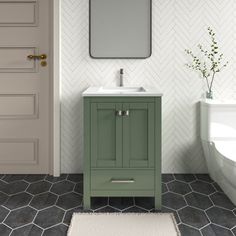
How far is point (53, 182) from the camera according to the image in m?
2.57

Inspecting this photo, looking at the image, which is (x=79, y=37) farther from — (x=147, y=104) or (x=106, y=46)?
(x=147, y=104)

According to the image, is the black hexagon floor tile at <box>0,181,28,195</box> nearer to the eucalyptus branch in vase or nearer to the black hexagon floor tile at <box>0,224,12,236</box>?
the black hexagon floor tile at <box>0,224,12,236</box>

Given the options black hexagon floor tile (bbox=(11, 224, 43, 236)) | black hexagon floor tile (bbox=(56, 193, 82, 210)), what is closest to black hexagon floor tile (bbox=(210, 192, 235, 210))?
black hexagon floor tile (bbox=(56, 193, 82, 210))

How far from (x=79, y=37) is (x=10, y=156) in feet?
4.38

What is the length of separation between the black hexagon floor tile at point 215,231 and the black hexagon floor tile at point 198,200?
0.26m

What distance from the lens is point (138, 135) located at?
2018mm

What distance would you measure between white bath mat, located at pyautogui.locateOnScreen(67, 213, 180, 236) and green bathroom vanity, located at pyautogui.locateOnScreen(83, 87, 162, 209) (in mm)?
139

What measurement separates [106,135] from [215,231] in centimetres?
94

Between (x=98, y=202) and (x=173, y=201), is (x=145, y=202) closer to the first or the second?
(x=173, y=201)

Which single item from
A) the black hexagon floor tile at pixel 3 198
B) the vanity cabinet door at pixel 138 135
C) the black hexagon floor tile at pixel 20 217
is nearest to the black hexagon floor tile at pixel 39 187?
the black hexagon floor tile at pixel 3 198

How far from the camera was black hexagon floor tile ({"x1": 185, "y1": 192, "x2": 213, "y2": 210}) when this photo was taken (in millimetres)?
2117

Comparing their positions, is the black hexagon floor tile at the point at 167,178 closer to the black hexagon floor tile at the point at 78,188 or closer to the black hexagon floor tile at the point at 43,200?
the black hexagon floor tile at the point at 78,188

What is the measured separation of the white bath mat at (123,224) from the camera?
1.75m

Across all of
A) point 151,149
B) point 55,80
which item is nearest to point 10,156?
point 55,80
